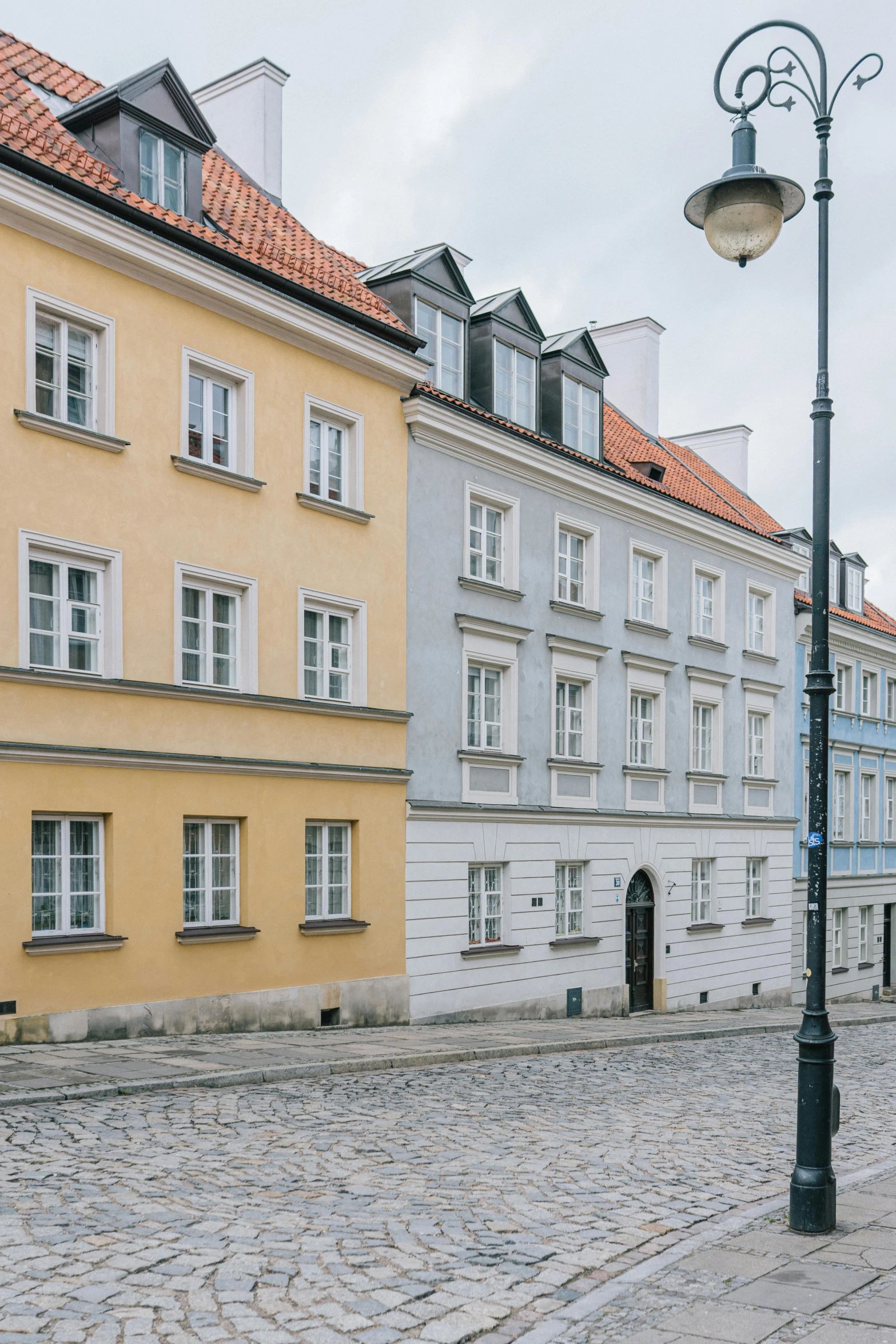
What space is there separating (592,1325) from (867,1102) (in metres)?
8.86

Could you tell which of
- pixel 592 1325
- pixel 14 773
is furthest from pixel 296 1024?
pixel 592 1325

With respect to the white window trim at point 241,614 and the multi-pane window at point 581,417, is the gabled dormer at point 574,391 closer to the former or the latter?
the multi-pane window at point 581,417

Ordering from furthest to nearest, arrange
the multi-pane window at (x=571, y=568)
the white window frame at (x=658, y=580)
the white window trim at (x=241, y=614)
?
the white window frame at (x=658, y=580), the multi-pane window at (x=571, y=568), the white window trim at (x=241, y=614)

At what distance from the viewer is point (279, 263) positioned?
1906cm

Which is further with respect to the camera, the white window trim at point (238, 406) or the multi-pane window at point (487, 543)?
the multi-pane window at point (487, 543)

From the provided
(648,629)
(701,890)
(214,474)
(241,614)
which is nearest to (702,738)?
(701,890)

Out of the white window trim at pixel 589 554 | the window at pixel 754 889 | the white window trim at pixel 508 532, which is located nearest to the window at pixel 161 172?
the white window trim at pixel 508 532

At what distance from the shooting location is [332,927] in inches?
740

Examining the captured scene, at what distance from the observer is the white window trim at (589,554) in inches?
969

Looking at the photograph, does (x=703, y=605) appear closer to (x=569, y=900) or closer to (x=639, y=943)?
(x=639, y=943)

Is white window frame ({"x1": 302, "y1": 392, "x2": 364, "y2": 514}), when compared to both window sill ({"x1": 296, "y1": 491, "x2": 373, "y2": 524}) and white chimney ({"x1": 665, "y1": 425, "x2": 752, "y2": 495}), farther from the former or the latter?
white chimney ({"x1": 665, "y1": 425, "x2": 752, "y2": 495})

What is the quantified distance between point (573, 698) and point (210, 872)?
9674 millimetres

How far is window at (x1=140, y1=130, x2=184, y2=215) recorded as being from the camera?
58.1ft

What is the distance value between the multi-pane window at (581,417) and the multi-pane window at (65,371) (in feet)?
37.3
